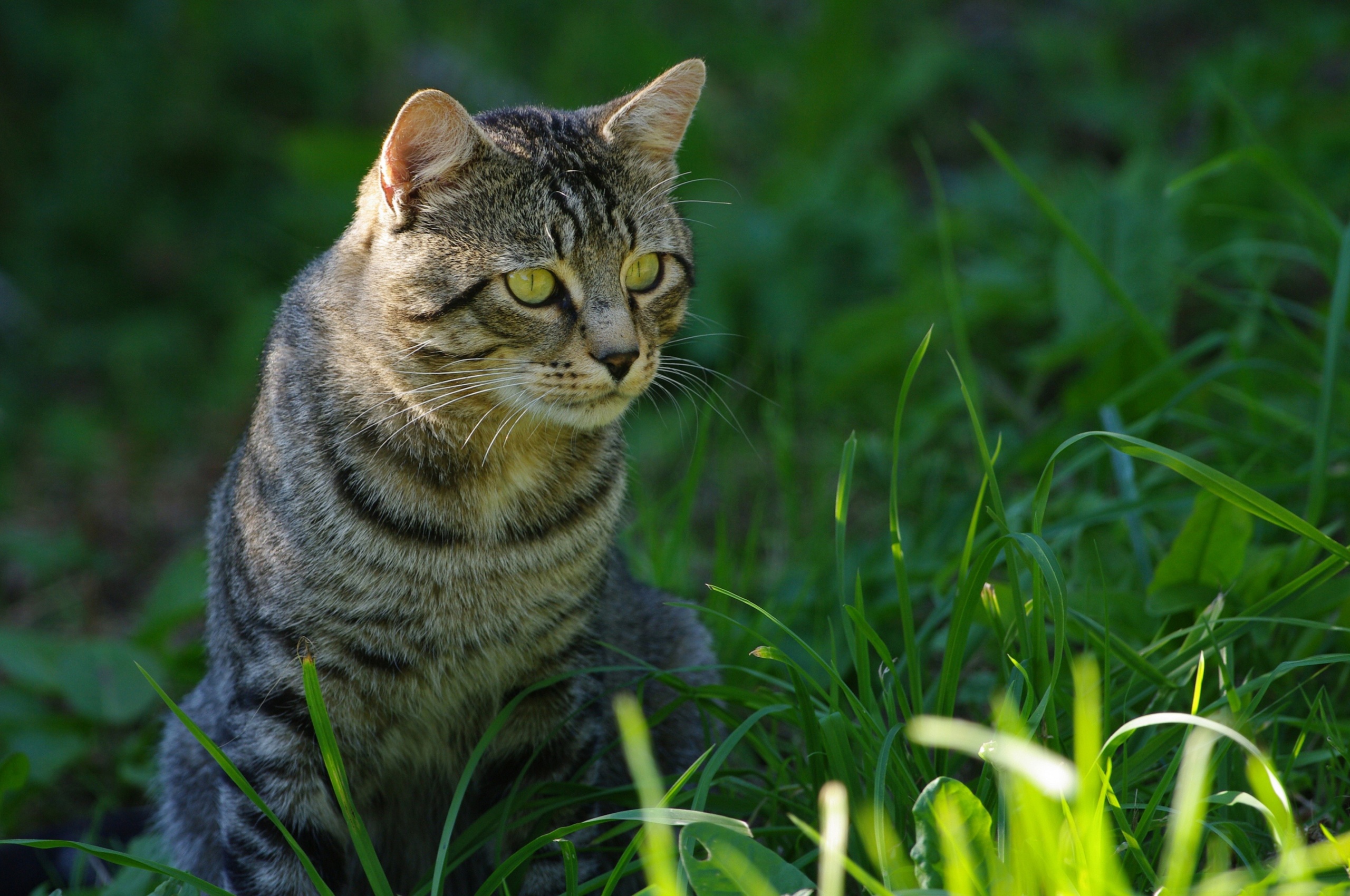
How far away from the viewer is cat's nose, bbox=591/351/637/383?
1.75 meters

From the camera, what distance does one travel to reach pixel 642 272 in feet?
6.34

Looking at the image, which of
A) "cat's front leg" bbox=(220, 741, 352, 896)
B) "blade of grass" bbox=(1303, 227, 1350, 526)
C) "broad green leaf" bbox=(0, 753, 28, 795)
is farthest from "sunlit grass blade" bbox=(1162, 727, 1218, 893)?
"broad green leaf" bbox=(0, 753, 28, 795)

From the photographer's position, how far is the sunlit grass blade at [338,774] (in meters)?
1.47

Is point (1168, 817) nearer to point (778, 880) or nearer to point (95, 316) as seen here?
point (778, 880)

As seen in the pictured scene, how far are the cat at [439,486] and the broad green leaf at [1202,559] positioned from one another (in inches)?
32.1

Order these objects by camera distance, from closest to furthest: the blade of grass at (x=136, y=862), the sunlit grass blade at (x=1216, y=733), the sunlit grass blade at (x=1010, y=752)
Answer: the sunlit grass blade at (x=1010, y=752) < the sunlit grass blade at (x=1216, y=733) < the blade of grass at (x=136, y=862)

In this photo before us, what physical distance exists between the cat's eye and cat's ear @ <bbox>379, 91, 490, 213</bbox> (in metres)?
0.21

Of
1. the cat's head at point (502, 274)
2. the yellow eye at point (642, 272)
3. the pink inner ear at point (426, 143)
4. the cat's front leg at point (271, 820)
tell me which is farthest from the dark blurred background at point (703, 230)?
the pink inner ear at point (426, 143)

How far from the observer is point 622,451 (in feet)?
6.79

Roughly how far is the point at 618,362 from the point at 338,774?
29.3 inches

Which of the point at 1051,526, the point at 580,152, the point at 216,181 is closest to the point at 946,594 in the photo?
the point at 1051,526

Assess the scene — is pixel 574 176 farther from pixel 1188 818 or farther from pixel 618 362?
pixel 1188 818

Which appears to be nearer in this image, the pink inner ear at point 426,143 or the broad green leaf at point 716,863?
the broad green leaf at point 716,863

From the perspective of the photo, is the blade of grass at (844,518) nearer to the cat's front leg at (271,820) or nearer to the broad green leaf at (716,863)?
the broad green leaf at (716,863)
